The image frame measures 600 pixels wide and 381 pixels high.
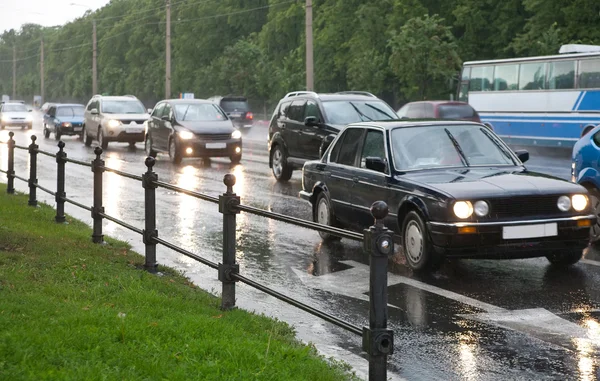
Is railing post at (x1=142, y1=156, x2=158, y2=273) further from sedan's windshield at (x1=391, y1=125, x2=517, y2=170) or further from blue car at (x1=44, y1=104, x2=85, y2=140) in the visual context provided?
blue car at (x1=44, y1=104, x2=85, y2=140)

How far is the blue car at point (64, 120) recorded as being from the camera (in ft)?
140

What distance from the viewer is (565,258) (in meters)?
9.89

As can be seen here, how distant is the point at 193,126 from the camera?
86.0 feet

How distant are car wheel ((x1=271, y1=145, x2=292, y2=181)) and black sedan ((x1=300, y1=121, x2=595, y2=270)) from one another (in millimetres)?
8883

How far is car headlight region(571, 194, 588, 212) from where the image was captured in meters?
9.38

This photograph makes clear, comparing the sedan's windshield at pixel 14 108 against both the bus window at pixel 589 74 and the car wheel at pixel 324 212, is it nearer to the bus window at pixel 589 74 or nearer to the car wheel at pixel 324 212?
the bus window at pixel 589 74

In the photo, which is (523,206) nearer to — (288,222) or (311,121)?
(288,222)

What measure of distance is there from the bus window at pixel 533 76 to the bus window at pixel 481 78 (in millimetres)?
2140

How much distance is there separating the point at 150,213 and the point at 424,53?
43.1 m

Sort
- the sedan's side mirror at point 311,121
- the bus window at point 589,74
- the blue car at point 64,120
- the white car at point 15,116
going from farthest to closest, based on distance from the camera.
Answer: the white car at point 15,116 < the blue car at point 64,120 < the bus window at point 589,74 < the sedan's side mirror at point 311,121

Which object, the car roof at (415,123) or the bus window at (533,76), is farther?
the bus window at (533,76)

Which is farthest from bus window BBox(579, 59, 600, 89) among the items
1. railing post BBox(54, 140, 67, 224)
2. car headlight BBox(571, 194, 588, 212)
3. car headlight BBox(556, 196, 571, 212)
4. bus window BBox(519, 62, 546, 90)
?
car headlight BBox(556, 196, 571, 212)

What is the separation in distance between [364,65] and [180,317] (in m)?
53.2

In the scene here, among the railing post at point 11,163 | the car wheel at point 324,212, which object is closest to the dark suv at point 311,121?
the railing post at point 11,163
